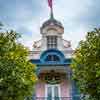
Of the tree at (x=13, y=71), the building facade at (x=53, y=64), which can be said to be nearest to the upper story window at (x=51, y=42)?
the building facade at (x=53, y=64)

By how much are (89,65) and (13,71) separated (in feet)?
16.4

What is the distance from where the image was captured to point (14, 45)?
21.8 metres

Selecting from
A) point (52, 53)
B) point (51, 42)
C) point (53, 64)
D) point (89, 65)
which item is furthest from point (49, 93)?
point (89, 65)

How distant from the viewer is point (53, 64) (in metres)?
29.8

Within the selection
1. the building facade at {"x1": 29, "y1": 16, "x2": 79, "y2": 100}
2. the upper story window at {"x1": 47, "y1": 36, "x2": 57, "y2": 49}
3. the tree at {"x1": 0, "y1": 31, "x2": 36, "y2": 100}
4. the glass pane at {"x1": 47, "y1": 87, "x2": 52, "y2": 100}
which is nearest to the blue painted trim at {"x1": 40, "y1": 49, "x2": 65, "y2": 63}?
the building facade at {"x1": 29, "y1": 16, "x2": 79, "y2": 100}

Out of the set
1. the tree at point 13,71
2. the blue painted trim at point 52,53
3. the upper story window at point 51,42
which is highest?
the upper story window at point 51,42

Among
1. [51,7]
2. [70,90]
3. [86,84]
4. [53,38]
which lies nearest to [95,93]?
[86,84]

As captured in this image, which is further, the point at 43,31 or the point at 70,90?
the point at 43,31

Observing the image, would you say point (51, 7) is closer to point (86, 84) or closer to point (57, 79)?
point (57, 79)

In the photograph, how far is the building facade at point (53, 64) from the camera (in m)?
29.9

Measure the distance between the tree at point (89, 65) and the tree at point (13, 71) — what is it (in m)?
3.00

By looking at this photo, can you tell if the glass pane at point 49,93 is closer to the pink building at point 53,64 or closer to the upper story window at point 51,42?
the pink building at point 53,64

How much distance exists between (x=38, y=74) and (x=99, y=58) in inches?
363

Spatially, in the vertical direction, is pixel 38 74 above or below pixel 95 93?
above
